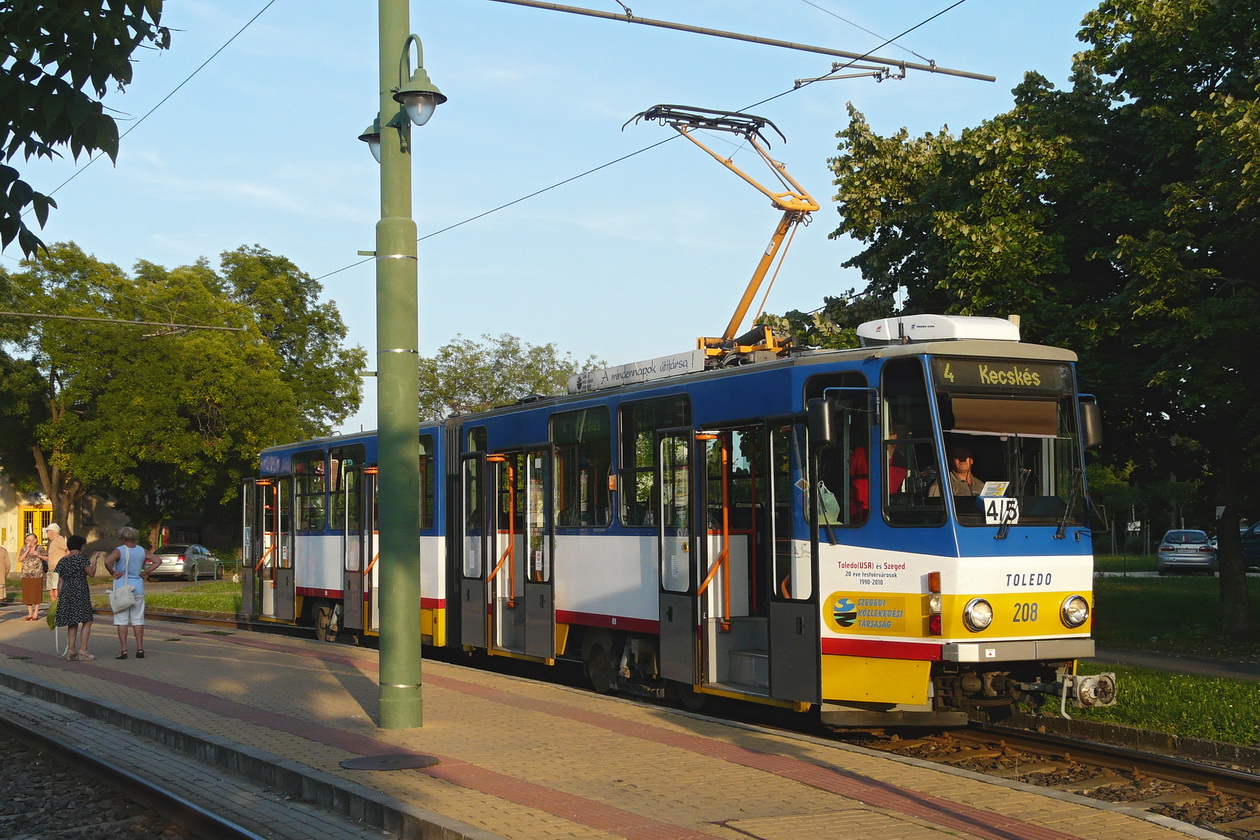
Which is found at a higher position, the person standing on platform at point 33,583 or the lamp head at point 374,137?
the lamp head at point 374,137

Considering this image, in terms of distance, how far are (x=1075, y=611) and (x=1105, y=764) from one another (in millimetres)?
1336

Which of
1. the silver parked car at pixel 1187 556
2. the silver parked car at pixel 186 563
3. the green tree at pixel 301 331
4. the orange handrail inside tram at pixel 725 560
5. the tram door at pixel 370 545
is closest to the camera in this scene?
the orange handrail inside tram at pixel 725 560

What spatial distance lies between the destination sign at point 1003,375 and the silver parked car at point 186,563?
1687 inches

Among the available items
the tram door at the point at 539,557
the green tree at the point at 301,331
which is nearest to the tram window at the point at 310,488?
the tram door at the point at 539,557

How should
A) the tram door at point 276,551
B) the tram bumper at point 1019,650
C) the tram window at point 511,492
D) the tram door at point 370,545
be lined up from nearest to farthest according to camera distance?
1. the tram bumper at point 1019,650
2. the tram window at point 511,492
3. the tram door at point 370,545
4. the tram door at point 276,551

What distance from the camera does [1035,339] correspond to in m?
18.7

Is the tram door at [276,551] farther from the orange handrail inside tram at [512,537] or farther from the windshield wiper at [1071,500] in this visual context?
the windshield wiper at [1071,500]

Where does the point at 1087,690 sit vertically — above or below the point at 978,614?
below

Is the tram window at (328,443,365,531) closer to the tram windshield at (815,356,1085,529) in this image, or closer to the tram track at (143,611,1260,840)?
the tram track at (143,611,1260,840)

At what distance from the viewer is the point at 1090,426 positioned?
11211mm

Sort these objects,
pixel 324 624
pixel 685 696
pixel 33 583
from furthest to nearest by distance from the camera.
A: pixel 33 583 → pixel 324 624 → pixel 685 696

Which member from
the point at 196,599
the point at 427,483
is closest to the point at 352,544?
the point at 427,483

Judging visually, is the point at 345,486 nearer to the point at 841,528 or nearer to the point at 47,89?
the point at 841,528

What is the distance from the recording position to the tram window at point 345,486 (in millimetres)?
19922
